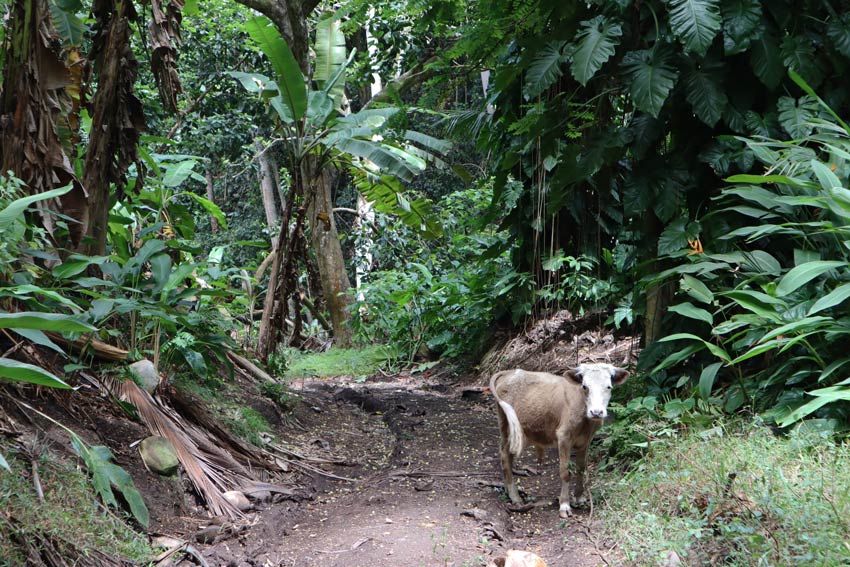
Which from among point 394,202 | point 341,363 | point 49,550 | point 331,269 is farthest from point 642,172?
point 331,269

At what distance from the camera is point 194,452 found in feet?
16.0

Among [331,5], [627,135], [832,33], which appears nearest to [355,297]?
[331,5]

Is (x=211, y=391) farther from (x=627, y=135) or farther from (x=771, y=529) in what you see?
(x=771, y=529)

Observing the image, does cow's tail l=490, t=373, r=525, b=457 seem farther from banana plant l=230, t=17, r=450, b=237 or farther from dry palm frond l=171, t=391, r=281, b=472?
banana plant l=230, t=17, r=450, b=237

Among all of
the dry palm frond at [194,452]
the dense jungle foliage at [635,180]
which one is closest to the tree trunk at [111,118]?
the dense jungle foliage at [635,180]

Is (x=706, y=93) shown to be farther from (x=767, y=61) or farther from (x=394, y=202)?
(x=394, y=202)

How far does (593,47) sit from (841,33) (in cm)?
169

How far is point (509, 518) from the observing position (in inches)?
182

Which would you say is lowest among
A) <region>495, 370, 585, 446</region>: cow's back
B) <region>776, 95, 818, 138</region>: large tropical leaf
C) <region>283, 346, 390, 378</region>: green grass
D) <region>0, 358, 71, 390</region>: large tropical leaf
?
<region>283, 346, 390, 378</region>: green grass

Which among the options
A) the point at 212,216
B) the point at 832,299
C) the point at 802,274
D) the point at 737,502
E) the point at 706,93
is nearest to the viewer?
the point at 737,502

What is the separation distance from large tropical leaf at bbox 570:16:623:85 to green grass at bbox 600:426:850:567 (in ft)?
8.18

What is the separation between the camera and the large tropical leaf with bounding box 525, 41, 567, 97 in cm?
529

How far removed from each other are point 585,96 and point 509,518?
3.96 m

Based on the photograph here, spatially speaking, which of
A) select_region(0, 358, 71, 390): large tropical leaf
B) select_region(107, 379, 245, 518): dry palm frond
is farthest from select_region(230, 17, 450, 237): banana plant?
select_region(0, 358, 71, 390): large tropical leaf
